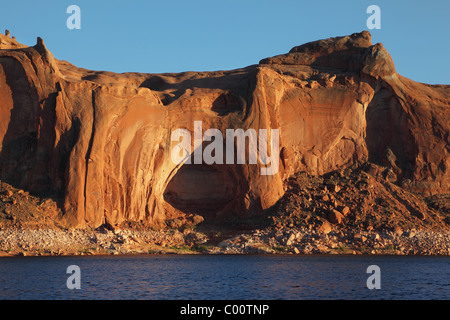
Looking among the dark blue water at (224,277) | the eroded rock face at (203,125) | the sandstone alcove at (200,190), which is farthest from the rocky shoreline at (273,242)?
the sandstone alcove at (200,190)

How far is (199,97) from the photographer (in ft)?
184

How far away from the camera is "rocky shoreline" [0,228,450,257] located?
158ft

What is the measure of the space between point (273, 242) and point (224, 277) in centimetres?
1453

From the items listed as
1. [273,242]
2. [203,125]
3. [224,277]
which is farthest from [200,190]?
[224,277]

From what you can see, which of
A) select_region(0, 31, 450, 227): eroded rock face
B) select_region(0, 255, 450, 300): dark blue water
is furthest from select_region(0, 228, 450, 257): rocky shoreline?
Answer: select_region(0, 255, 450, 300): dark blue water

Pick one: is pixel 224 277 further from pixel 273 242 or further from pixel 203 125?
pixel 203 125

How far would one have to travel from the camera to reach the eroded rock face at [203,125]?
1999 inches

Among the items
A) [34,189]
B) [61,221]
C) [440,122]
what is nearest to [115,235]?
[61,221]

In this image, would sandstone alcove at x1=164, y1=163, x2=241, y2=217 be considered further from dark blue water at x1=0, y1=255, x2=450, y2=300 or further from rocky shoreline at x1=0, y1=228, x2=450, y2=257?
dark blue water at x1=0, y1=255, x2=450, y2=300

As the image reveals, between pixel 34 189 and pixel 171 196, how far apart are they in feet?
39.7

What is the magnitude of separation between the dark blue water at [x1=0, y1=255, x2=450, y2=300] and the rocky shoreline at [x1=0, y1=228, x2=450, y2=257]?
2631 millimetres

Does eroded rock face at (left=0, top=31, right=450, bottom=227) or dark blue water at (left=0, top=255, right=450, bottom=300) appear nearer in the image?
dark blue water at (left=0, top=255, right=450, bottom=300)
